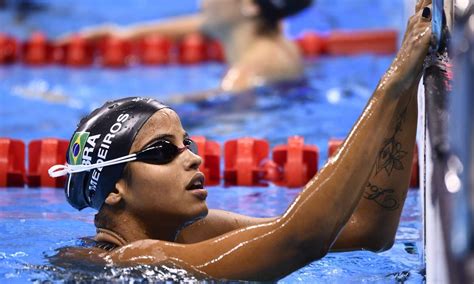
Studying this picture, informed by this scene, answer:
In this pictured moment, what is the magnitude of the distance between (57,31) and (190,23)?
1595mm

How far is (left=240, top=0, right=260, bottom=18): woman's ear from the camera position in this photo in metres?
6.54

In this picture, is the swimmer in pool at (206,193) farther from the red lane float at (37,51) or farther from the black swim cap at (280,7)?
the red lane float at (37,51)

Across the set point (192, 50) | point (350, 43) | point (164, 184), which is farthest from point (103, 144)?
point (350, 43)

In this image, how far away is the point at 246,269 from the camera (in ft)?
8.10

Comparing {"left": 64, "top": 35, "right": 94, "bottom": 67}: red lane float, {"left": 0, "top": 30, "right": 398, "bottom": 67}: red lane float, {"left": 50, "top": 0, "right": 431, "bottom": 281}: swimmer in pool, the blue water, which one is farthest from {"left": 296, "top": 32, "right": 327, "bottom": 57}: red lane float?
{"left": 50, "top": 0, "right": 431, "bottom": 281}: swimmer in pool

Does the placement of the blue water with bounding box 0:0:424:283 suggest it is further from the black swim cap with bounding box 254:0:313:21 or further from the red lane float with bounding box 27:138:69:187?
the black swim cap with bounding box 254:0:313:21

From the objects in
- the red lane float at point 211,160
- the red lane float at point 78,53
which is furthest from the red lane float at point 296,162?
the red lane float at point 78,53

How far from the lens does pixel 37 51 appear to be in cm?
763

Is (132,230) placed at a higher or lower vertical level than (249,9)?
lower

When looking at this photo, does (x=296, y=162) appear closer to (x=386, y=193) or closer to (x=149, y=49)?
(x=386, y=193)

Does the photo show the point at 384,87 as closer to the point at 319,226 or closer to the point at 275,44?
the point at 319,226

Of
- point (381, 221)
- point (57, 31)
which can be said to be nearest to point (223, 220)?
point (381, 221)

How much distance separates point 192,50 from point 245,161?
3.35 m

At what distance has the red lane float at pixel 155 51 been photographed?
7609 mm
